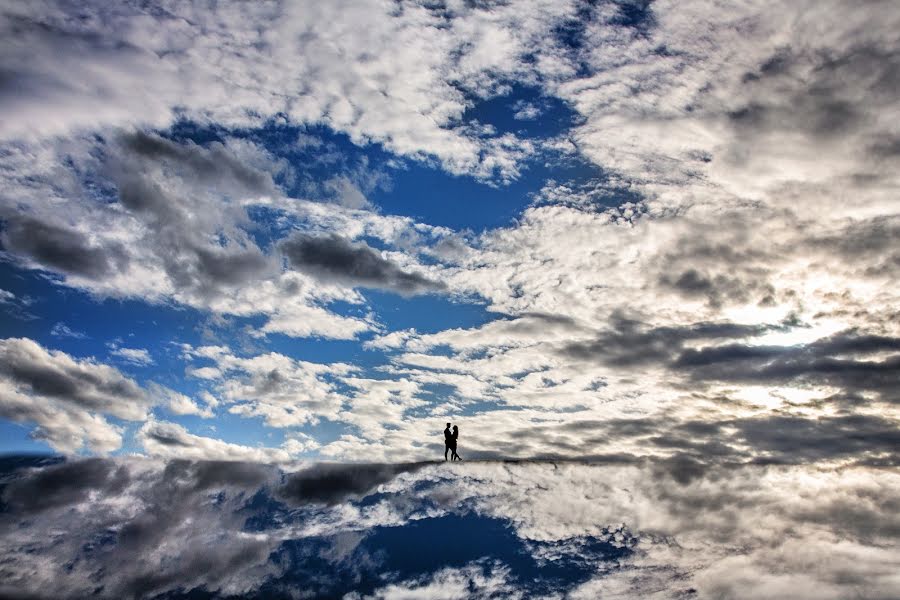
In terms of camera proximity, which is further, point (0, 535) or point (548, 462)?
point (0, 535)

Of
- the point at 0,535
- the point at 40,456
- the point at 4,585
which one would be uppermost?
the point at 40,456

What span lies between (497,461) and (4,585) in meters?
223

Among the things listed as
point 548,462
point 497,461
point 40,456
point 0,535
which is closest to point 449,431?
point 497,461

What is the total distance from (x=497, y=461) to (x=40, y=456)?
19944 centimetres

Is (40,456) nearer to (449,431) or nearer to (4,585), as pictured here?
(4,585)

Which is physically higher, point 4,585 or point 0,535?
point 0,535

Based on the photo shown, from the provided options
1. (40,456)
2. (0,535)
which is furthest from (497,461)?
(0,535)

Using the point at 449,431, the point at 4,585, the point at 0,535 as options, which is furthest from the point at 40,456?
the point at 449,431

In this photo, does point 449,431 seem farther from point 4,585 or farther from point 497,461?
point 4,585

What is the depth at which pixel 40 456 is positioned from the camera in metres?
193

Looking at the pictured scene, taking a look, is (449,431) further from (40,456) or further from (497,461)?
(40,456)

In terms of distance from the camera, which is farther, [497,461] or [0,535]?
[0,535]

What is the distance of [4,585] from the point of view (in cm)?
19425

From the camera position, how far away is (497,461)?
7006cm
